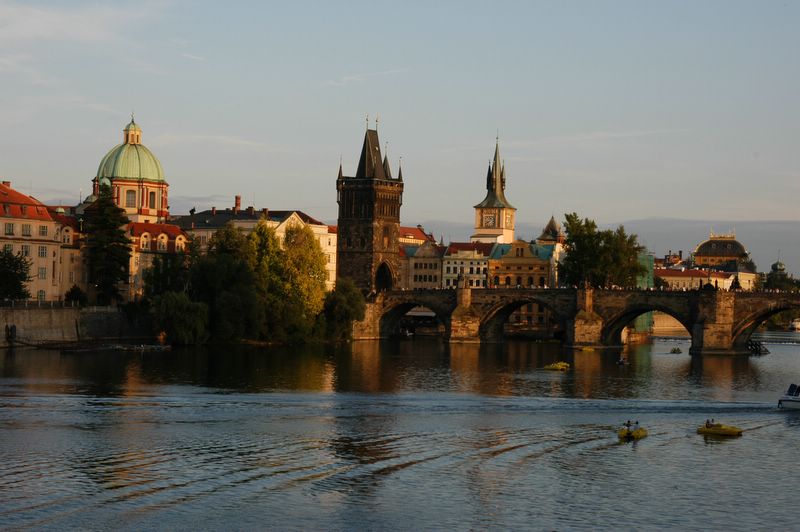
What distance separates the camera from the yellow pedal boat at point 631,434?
6056 cm

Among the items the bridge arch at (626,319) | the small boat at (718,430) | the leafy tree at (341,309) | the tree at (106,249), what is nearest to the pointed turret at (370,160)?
the leafy tree at (341,309)

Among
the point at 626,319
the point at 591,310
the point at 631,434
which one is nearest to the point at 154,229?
the point at 591,310

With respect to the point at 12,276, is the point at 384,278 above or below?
above

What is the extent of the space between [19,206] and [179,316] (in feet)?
56.6

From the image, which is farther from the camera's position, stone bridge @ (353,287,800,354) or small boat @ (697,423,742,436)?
stone bridge @ (353,287,800,354)

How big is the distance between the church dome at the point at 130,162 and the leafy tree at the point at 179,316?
41118mm

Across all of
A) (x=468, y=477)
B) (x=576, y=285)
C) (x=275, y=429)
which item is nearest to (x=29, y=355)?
(x=275, y=429)

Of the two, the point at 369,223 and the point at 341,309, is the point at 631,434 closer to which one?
the point at 341,309

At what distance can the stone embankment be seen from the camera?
97.5 m

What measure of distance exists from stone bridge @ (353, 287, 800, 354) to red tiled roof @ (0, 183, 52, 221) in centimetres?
3518

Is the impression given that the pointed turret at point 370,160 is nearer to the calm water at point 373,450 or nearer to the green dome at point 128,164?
the green dome at point 128,164

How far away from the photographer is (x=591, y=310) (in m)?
128

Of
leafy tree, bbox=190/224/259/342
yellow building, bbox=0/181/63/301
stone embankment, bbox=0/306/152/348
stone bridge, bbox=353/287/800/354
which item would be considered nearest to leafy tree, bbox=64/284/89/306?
yellow building, bbox=0/181/63/301

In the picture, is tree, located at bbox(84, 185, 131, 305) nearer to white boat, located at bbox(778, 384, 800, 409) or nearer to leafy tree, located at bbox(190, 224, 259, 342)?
leafy tree, located at bbox(190, 224, 259, 342)
